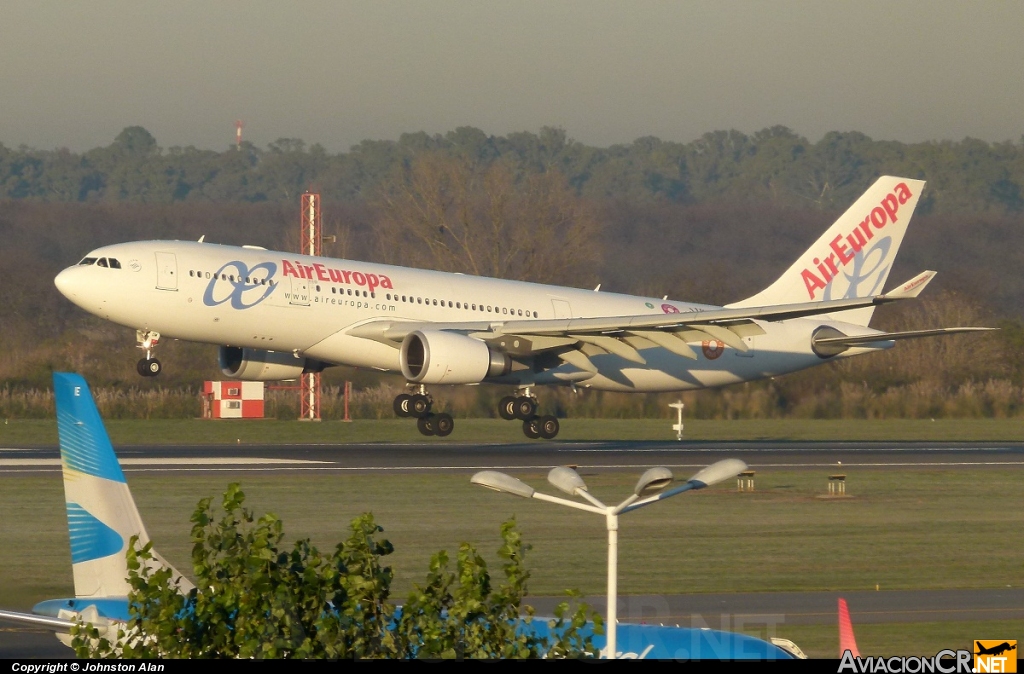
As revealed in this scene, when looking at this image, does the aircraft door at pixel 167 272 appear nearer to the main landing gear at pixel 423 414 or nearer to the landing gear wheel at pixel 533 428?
the main landing gear at pixel 423 414

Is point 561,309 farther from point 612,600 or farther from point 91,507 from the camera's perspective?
point 612,600

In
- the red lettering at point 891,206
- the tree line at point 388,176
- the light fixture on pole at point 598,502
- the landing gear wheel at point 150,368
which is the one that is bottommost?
the light fixture on pole at point 598,502

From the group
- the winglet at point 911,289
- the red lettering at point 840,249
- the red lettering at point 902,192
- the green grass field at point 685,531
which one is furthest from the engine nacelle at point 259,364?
the red lettering at point 902,192

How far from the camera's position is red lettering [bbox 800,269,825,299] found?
46.7 metres

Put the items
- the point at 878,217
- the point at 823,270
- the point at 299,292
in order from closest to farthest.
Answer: the point at 299,292
the point at 823,270
the point at 878,217

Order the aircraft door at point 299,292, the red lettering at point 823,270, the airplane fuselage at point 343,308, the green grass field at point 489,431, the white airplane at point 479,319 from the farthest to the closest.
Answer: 1. the red lettering at point 823,270
2. the green grass field at point 489,431
3. the aircraft door at point 299,292
4. the white airplane at point 479,319
5. the airplane fuselage at point 343,308

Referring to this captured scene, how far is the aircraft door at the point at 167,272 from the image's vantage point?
36531 mm

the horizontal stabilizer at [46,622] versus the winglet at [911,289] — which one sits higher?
the winglet at [911,289]

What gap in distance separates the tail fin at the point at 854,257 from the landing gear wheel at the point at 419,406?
1089 centimetres

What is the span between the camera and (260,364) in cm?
4112

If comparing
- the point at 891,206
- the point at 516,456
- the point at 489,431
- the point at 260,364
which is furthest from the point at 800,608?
the point at 489,431

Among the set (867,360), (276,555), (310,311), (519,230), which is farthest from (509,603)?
(519,230)

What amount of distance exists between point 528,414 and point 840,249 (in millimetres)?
11899

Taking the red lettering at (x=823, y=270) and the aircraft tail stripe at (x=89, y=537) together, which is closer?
the aircraft tail stripe at (x=89, y=537)
